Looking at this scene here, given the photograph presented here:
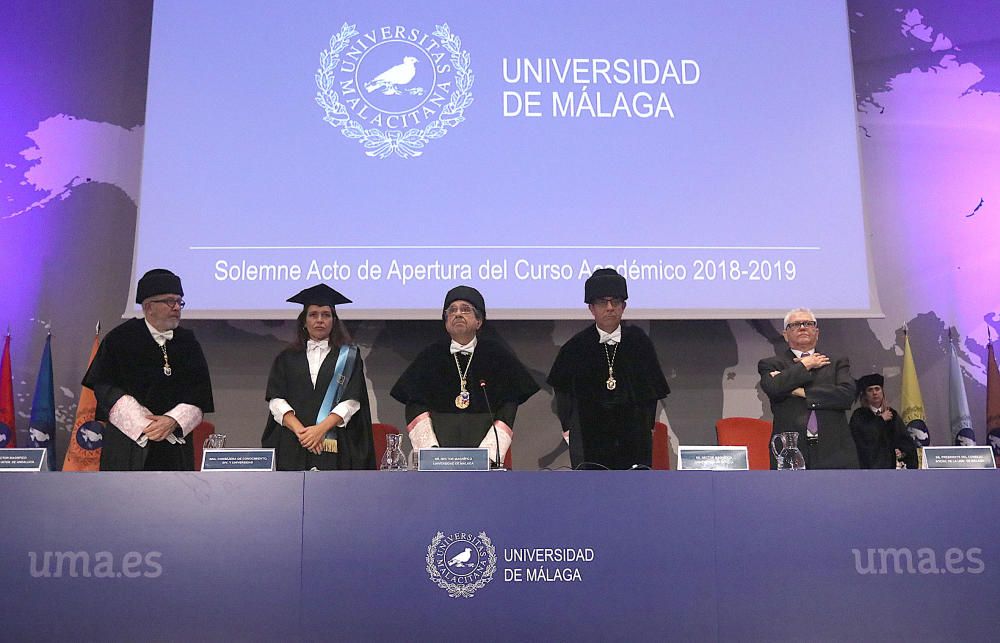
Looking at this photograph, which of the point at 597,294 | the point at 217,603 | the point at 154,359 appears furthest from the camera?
the point at 597,294

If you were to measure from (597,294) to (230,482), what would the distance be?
2134 mm

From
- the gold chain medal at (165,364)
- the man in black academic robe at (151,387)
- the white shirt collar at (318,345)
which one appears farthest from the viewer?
the white shirt collar at (318,345)

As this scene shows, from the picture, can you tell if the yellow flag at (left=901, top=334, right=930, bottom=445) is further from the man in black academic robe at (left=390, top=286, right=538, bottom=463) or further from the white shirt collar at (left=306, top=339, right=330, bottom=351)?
the white shirt collar at (left=306, top=339, right=330, bottom=351)

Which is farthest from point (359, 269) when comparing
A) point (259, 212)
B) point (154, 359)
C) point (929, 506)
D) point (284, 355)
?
point (929, 506)

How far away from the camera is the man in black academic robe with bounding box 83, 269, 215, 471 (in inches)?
157

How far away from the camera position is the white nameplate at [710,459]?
3.13 metres

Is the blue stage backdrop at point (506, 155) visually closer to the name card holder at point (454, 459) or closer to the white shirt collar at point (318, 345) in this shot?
the white shirt collar at point (318, 345)

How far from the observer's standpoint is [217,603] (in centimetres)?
288

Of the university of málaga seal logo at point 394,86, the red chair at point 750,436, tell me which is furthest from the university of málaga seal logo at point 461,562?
the university of málaga seal logo at point 394,86

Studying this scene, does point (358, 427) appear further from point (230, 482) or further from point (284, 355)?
point (230, 482)

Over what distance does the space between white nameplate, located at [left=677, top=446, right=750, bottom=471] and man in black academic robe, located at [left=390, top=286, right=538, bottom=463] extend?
116 centimetres

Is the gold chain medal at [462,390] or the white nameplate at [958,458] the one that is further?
the gold chain medal at [462,390]

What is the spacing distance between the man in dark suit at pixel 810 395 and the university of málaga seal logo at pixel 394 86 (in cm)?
247

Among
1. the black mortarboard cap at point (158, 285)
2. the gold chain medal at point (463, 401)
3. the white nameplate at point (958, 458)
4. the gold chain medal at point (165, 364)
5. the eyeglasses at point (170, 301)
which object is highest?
the black mortarboard cap at point (158, 285)
